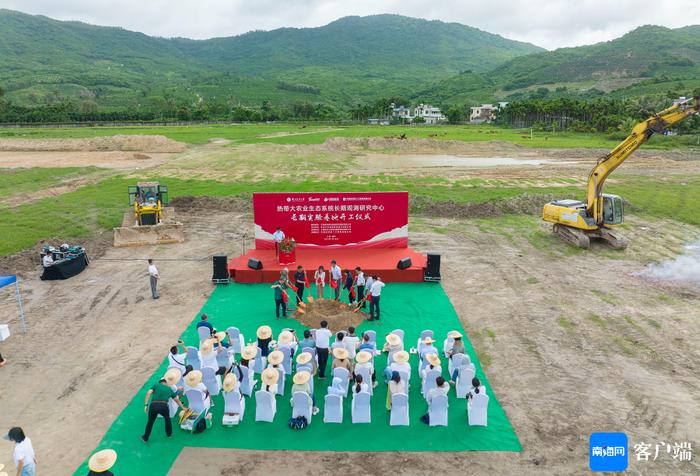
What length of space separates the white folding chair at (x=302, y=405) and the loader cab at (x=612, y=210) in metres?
17.2

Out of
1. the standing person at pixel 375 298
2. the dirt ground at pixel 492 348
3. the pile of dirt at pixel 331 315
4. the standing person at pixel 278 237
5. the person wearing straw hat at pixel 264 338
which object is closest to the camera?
the dirt ground at pixel 492 348

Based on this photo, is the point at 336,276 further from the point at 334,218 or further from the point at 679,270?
the point at 679,270

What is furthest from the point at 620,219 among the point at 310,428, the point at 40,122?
the point at 40,122

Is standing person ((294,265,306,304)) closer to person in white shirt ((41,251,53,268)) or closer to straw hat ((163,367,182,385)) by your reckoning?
straw hat ((163,367,182,385))

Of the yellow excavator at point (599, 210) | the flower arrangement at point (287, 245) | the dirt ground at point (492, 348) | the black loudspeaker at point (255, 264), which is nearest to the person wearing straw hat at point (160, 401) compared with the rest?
the dirt ground at point (492, 348)

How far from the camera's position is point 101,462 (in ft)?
21.4

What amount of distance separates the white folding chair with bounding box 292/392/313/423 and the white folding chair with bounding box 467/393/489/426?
3.25 m

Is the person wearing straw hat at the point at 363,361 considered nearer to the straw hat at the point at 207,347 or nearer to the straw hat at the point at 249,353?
the straw hat at the point at 249,353

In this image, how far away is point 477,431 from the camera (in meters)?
8.95

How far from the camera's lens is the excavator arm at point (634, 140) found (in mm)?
17031

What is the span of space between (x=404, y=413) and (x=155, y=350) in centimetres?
705

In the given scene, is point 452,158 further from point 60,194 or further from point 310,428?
point 310,428

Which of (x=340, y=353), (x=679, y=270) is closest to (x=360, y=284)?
(x=340, y=353)

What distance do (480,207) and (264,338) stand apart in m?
19.4
